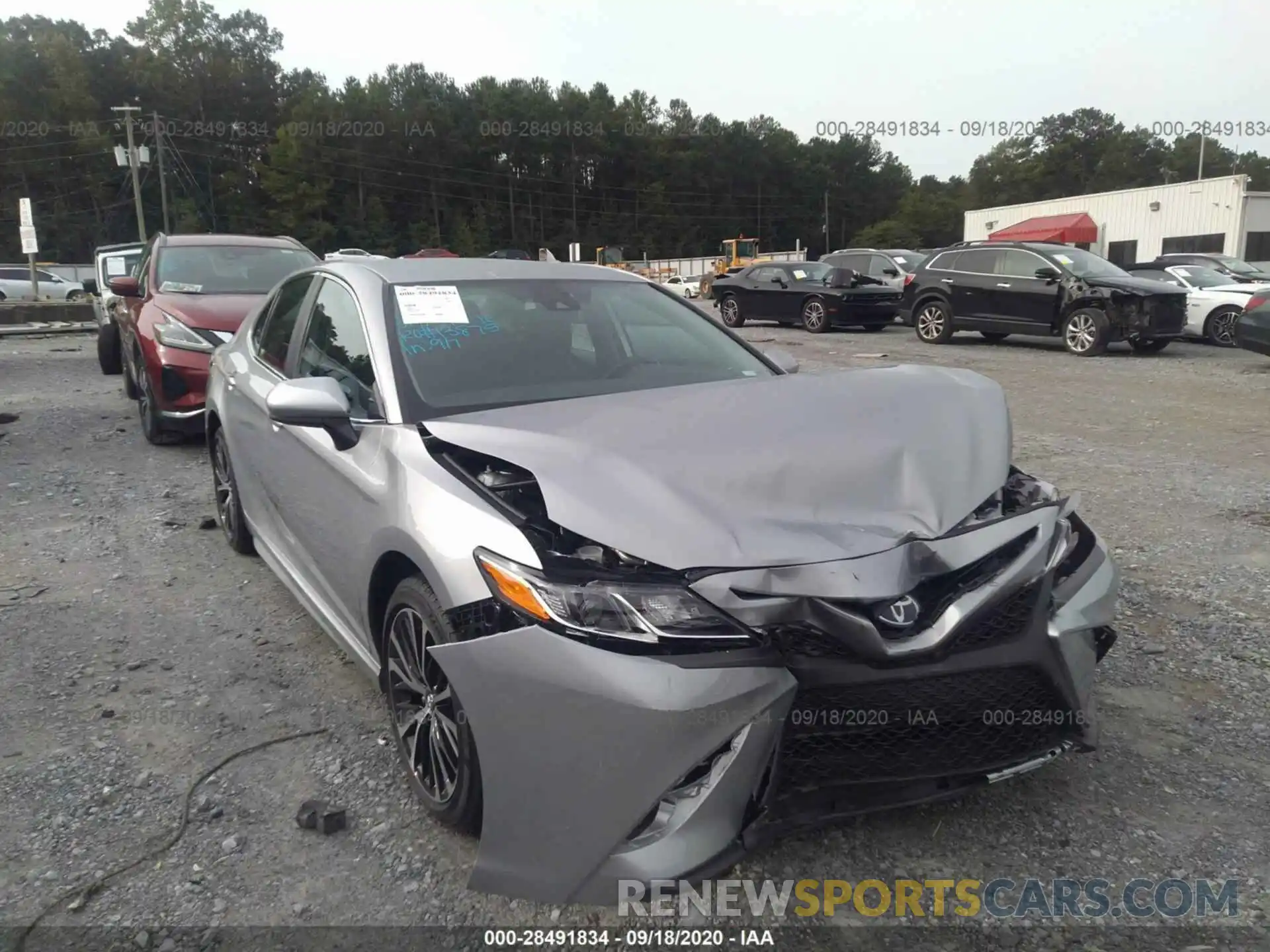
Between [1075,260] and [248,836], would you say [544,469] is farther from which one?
[1075,260]

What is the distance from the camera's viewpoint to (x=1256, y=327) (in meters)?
11.5

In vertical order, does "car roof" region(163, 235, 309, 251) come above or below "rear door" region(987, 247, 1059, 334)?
above

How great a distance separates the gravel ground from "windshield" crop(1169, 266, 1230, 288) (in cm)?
1195

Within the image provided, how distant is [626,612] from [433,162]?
8184cm

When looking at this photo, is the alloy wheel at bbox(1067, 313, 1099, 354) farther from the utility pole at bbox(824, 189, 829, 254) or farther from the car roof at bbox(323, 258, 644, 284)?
the utility pole at bbox(824, 189, 829, 254)

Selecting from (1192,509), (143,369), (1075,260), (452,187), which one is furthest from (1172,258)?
(452,187)

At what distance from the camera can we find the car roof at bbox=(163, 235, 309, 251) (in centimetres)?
838

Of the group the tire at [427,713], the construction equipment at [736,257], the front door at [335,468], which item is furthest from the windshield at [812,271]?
the construction equipment at [736,257]

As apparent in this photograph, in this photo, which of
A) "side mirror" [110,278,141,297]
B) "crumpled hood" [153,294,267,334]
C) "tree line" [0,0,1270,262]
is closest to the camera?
"crumpled hood" [153,294,267,334]

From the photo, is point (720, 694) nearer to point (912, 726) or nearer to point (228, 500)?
point (912, 726)

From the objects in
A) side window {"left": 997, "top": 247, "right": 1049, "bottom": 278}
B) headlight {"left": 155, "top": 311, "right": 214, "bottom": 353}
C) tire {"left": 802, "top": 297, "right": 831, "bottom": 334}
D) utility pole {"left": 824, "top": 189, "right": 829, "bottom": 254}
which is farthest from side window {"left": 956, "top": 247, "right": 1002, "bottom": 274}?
utility pole {"left": 824, "top": 189, "right": 829, "bottom": 254}

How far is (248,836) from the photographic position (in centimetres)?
259

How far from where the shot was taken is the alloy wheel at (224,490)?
4828mm

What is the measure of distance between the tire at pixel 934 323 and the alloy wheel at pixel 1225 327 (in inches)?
162
